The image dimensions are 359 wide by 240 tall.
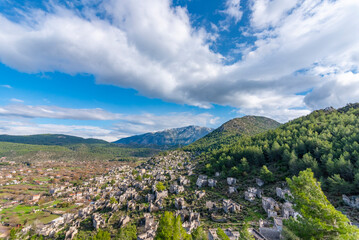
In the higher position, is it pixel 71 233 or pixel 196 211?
pixel 196 211

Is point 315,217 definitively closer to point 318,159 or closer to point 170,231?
point 170,231

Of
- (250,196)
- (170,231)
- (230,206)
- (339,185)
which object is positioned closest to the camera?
(170,231)

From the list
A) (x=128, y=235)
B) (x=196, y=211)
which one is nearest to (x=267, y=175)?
(x=196, y=211)

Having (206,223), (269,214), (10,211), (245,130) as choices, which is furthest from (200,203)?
(245,130)

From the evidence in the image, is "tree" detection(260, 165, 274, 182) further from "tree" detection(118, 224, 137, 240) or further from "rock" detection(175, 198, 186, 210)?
"tree" detection(118, 224, 137, 240)

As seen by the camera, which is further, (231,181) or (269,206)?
(231,181)

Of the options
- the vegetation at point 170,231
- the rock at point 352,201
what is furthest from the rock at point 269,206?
the vegetation at point 170,231

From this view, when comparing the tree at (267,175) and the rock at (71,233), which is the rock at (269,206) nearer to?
the tree at (267,175)

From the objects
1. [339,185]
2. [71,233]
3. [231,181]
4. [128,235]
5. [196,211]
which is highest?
[339,185]

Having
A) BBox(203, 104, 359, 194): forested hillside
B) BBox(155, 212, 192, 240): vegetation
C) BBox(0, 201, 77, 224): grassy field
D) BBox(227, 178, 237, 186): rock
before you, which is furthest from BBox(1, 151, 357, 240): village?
BBox(155, 212, 192, 240): vegetation
